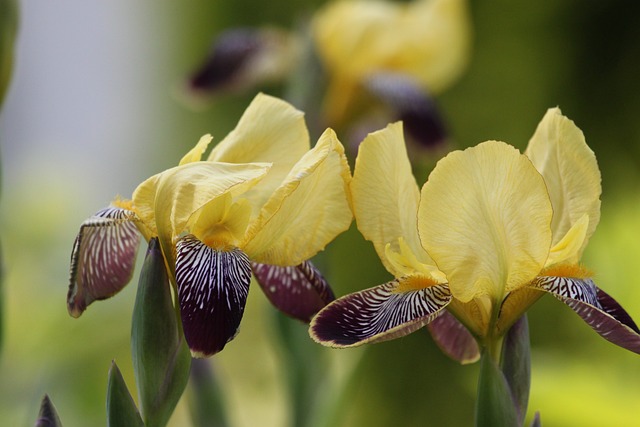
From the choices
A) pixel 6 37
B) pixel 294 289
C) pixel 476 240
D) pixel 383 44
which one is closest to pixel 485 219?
pixel 476 240

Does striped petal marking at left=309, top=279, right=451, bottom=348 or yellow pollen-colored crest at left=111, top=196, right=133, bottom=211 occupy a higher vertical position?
yellow pollen-colored crest at left=111, top=196, right=133, bottom=211

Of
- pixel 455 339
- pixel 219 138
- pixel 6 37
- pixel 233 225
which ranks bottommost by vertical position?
pixel 219 138

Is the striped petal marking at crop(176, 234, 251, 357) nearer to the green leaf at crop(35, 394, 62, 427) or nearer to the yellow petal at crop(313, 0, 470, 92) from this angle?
the green leaf at crop(35, 394, 62, 427)

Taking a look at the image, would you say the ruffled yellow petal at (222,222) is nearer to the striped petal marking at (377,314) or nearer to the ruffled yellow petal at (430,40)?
the striped petal marking at (377,314)

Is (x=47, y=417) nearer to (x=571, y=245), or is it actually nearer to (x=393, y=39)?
(x=571, y=245)

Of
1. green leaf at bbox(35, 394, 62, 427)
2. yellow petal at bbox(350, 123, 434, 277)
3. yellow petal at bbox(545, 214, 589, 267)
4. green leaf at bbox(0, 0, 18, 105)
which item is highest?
green leaf at bbox(0, 0, 18, 105)

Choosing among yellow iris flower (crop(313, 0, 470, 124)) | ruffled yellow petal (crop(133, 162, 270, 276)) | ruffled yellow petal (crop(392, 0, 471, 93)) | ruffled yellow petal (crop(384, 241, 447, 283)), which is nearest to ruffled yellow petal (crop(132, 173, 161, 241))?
ruffled yellow petal (crop(133, 162, 270, 276))
